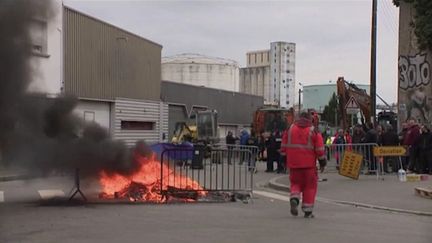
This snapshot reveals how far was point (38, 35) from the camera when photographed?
413 inches

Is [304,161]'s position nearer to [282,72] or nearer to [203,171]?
[203,171]

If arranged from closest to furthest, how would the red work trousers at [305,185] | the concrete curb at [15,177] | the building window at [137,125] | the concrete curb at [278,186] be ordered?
the red work trousers at [305,185], the concrete curb at [15,177], the concrete curb at [278,186], the building window at [137,125]

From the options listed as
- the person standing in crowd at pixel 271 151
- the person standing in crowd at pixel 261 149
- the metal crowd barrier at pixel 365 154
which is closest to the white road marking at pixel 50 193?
the metal crowd barrier at pixel 365 154

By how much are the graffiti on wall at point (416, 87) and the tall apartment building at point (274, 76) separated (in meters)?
71.6

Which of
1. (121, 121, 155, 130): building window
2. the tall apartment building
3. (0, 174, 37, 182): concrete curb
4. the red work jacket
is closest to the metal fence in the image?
(0, 174, 37, 182): concrete curb

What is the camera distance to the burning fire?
448 inches

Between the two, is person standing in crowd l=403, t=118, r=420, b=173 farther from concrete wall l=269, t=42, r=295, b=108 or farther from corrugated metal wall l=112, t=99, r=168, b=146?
concrete wall l=269, t=42, r=295, b=108

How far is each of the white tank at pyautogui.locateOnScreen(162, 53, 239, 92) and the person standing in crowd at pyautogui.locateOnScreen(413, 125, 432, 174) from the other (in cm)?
5098

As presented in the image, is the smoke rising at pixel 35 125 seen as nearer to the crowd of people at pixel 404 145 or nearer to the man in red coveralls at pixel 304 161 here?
the man in red coveralls at pixel 304 161

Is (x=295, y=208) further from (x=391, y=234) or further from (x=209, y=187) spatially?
(x=209, y=187)

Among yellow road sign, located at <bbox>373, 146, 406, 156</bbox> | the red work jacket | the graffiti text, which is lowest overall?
yellow road sign, located at <bbox>373, 146, 406, 156</bbox>

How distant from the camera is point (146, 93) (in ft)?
122

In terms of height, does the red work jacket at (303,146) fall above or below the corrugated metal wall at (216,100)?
below

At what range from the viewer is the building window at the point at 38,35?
399 inches
